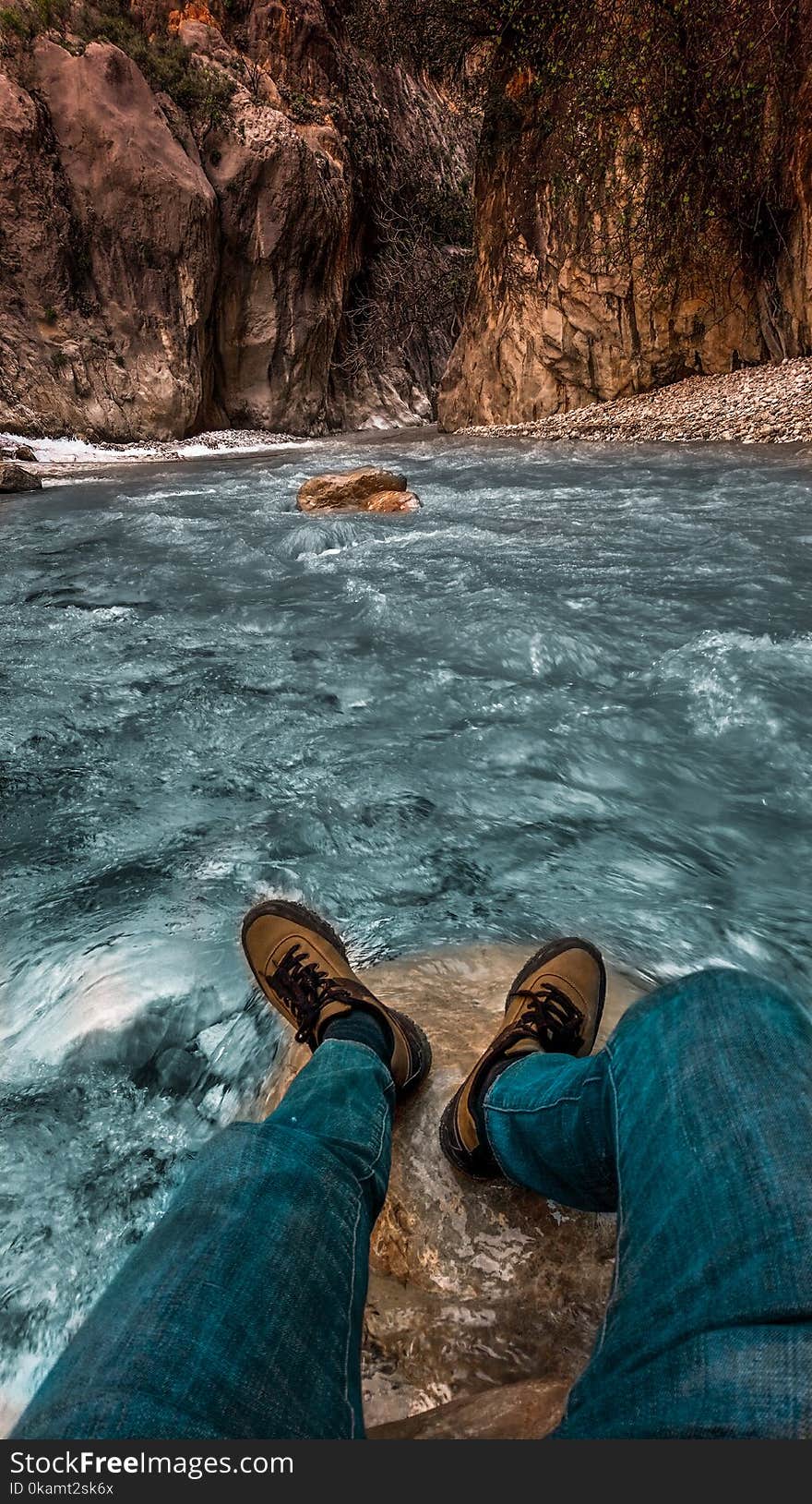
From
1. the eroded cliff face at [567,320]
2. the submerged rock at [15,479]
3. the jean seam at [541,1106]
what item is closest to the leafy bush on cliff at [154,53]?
the eroded cliff face at [567,320]

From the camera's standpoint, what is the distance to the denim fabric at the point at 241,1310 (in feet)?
2.14

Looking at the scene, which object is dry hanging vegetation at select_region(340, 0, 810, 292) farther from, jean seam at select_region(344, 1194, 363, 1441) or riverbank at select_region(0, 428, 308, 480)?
jean seam at select_region(344, 1194, 363, 1441)

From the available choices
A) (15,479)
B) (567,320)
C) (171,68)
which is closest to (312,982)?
(15,479)

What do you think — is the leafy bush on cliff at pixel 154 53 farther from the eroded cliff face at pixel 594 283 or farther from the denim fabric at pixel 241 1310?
the denim fabric at pixel 241 1310

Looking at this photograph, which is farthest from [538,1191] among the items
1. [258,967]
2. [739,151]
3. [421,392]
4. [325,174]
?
[421,392]

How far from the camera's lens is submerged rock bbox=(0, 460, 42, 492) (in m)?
8.98

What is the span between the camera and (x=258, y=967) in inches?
61.9

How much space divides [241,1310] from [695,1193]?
0.46 meters

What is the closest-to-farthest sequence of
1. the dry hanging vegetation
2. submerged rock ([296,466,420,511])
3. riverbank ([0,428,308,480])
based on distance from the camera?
submerged rock ([296,466,420,511]), the dry hanging vegetation, riverbank ([0,428,308,480])

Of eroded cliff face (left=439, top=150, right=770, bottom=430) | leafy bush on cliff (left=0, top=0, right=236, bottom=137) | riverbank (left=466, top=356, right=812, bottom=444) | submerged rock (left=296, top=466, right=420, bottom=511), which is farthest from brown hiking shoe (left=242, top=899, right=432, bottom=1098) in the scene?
leafy bush on cliff (left=0, top=0, right=236, bottom=137)

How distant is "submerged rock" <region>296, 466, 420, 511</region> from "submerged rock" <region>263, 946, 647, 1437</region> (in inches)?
238

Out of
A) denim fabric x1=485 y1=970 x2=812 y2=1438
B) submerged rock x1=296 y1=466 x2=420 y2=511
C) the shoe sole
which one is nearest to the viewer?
denim fabric x1=485 y1=970 x2=812 y2=1438

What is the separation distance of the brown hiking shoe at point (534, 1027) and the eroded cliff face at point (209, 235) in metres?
15.5

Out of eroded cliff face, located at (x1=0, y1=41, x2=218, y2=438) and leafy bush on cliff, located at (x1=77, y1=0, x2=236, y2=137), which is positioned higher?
leafy bush on cliff, located at (x1=77, y1=0, x2=236, y2=137)
